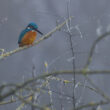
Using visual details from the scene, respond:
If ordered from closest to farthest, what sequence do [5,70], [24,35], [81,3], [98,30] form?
1. [98,30]
2. [24,35]
3. [5,70]
4. [81,3]

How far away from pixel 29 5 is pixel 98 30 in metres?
10.7

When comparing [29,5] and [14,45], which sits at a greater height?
[29,5]

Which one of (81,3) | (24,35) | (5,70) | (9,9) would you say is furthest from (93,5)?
(24,35)

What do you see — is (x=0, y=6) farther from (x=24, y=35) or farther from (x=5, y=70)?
(x=24, y=35)

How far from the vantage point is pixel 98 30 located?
1.61 m

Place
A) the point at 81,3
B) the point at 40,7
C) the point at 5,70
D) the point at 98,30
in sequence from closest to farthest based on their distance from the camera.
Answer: the point at 98,30, the point at 5,70, the point at 40,7, the point at 81,3

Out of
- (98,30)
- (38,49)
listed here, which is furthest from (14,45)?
(98,30)

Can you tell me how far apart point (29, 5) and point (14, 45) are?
230 cm

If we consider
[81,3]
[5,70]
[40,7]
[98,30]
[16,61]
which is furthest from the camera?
[81,3]

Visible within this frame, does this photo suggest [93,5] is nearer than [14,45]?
No

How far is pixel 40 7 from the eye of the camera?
11.9 m

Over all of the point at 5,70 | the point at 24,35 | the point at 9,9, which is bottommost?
the point at 24,35

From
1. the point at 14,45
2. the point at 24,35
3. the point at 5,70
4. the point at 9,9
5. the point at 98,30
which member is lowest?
the point at 98,30

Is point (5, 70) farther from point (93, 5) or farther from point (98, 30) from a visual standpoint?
point (98, 30)
